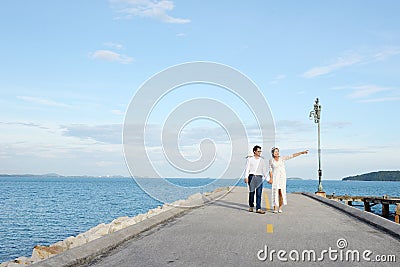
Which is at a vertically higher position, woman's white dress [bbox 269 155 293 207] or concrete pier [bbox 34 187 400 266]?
woman's white dress [bbox 269 155 293 207]

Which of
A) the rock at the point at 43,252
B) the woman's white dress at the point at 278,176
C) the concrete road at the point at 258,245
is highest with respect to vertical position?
the woman's white dress at the point at 278,176

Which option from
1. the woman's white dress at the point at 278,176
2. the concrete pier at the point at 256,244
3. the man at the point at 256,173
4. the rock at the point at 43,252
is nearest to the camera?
the concrete pier at the point at 256,244

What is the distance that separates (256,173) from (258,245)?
7109 millimetres

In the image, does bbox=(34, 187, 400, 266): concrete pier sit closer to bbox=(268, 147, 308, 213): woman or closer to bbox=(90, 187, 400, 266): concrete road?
bbox=(90, 187, 400, 266): concrete road

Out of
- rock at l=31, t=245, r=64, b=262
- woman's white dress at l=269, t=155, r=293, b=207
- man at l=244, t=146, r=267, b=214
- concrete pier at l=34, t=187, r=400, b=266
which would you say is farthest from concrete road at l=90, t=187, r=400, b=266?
rock at l=31, t=245, r=64, b=262

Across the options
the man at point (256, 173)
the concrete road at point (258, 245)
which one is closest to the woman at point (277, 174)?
the man at point (256, 173)

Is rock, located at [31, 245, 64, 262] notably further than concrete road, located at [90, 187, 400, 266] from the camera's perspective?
Yes

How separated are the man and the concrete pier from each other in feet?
6.44

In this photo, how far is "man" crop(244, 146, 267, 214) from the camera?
1627cm

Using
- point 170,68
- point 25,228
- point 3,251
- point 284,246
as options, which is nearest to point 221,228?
point 284,246

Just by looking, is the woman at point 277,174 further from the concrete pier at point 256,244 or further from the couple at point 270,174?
the concrete pier at point 256,244

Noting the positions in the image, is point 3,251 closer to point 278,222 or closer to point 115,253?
point 278,222

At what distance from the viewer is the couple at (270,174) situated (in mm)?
16172

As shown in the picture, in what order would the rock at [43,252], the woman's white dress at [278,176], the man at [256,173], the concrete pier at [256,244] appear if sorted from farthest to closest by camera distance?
the man at [256,173]
the woman's white dress at [278,176]
the rock at [43,252]
the concrete pier at [256,244]
